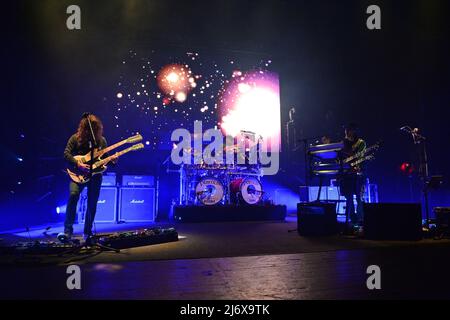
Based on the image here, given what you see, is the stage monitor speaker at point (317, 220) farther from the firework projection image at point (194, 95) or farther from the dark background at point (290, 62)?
the dark background at point (290, 62)

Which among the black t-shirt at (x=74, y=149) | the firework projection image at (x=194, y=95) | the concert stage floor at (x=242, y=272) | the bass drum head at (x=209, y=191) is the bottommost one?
the concert stage floor at (x=242, y=272)

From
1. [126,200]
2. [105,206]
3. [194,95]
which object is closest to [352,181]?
[126,200]

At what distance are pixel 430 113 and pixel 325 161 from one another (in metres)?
5.28

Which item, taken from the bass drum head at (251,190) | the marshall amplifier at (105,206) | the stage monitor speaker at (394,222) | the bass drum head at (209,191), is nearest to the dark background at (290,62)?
the marshall amplifier at (105,206)

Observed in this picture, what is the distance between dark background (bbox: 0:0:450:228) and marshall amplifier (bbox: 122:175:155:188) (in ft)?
3.79

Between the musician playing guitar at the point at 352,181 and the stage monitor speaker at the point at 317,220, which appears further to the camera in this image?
the musician playing guitar at the point at 352,181

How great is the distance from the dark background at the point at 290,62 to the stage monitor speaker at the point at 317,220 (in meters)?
4.81

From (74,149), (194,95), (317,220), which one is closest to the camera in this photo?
(74,149)

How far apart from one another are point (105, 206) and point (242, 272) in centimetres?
551

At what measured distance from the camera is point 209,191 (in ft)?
23.4

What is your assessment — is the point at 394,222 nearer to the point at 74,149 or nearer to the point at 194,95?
the point at 74,149

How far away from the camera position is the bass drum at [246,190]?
24.1 feet

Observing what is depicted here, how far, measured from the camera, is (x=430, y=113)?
28.1 ft

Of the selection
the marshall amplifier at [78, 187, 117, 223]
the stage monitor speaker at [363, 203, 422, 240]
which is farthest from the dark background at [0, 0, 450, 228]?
the stage monitor speaker at [363, 203, 422, 240]
